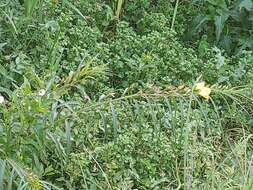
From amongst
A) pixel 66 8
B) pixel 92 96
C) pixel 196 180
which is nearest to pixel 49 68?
pixel 92 96

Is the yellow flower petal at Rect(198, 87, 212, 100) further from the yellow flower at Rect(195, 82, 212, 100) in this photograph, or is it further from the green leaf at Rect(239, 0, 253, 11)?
the green leaf at Rect(239, 0, 253, 11)

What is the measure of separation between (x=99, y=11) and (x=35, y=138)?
138 cm

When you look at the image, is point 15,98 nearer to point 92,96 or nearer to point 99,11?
point 92,96

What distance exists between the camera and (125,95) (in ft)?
8.09

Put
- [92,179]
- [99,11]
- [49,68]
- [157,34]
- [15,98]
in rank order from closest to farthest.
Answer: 1. [15,98]
2. [92,179]
3. [49,68]
4. [157,34]
5. [99,11]

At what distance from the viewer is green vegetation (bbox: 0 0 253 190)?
7.07 feet

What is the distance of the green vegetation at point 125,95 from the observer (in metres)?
2.15

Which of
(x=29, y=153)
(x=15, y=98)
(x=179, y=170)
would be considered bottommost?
(x=179, y=170)

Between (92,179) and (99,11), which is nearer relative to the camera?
(92,179)

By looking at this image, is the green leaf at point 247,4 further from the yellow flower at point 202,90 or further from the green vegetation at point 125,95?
the yellow flower at point 202,90

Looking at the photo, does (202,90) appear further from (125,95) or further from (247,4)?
(247,4)

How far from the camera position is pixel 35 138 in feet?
7.01

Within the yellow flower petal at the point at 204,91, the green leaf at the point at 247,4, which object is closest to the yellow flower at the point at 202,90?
the yellow flower petal at the point at 204,91

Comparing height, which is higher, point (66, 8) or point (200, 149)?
point (66, 8)
